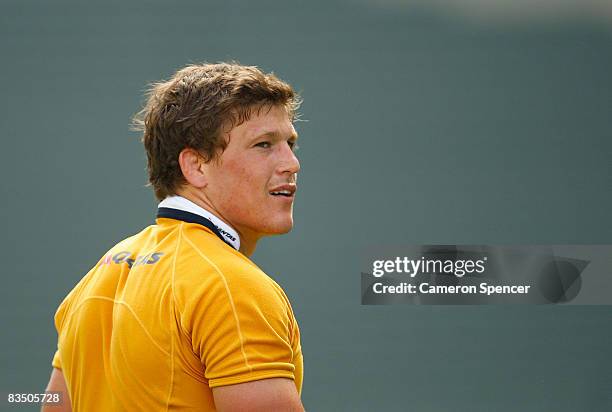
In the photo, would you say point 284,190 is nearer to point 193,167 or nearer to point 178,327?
point 193,167

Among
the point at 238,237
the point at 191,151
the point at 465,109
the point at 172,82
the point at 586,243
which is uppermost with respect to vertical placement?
the point at 465,109

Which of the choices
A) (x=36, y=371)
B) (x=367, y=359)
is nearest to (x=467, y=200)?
(x=367, y=359)

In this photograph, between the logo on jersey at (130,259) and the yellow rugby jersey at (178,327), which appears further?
the logo on jersey at (130,259)

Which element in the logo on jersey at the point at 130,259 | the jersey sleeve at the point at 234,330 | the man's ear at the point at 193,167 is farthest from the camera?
the man's ear at the point at 193,167

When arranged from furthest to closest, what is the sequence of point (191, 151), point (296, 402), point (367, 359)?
point (367, 359), point (191, 151), point (296, 402)

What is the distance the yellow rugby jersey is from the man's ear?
0.19ft

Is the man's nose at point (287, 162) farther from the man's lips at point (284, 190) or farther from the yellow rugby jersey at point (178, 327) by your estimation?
the yellow rugby jersey at point (178, 327)

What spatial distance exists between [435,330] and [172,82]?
2370mm

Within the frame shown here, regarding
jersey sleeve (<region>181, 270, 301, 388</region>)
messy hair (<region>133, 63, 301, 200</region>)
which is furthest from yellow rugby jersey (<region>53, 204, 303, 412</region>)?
messy hair (<region>133, 63, 301, 200</region>)

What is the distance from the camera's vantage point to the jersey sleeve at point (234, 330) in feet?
3.84

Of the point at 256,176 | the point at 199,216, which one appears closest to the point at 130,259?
the point at 199,216

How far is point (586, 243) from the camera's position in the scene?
364cm

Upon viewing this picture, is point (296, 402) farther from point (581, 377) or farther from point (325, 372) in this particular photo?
point (581, 377)

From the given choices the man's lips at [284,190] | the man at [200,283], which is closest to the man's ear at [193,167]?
the man at [200,283]
